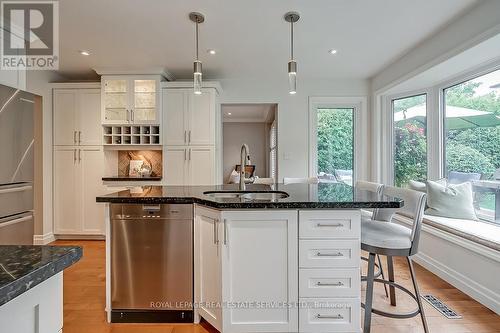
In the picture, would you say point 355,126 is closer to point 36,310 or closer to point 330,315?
point 330,315

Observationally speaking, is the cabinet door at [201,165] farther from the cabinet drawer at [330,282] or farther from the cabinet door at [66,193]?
the cabinet drawer at [330,282]

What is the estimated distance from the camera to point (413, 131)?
3.55 m

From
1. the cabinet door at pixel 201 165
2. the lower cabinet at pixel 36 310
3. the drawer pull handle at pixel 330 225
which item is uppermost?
the cabinet door at pixel 201 165

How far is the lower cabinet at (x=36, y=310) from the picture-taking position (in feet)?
1.63

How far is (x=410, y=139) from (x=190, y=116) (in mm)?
3092

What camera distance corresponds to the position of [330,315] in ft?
5.38

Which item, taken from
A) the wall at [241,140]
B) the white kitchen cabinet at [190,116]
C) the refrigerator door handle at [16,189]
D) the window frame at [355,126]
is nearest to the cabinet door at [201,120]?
the white kitchen cabinet at [190,116]

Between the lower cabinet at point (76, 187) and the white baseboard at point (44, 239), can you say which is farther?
the lower cabinet at point (76, 187)

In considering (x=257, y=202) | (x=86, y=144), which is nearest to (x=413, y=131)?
(x=257, y=202)

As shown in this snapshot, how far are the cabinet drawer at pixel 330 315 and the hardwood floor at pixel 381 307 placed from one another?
336 mm

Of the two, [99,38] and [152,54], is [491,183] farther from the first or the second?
[99,38]

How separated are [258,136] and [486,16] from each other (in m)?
6.07

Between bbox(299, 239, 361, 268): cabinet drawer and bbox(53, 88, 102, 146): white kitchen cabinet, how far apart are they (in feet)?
11.5

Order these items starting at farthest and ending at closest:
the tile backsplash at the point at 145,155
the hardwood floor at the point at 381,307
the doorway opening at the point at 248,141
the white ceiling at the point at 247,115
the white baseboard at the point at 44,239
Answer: the doorway opening at the point at 248,141 < the white ceiling at the point at 247,115 < the tile backsplash at the point at 145,155 < the white baseboard at the point at 44,239 < the hardwood floor at the point at 381,307
